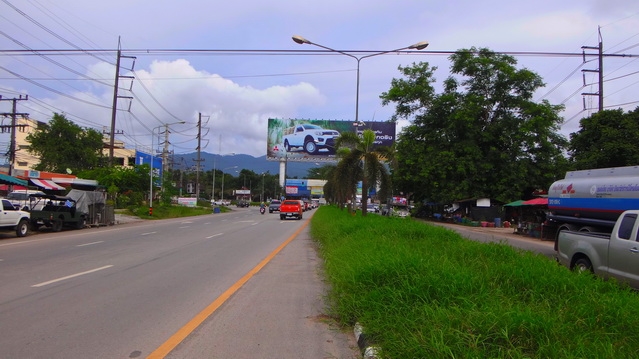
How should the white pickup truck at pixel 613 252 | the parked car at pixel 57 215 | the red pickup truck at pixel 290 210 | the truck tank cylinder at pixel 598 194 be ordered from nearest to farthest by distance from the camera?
the white pickup truck at pixel 613 252 < the truck tank cylinder at pixel 598 194 < the parked car at pixel 57 215 < the red pickup truck at pixel 290 210

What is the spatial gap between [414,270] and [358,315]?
100 cm

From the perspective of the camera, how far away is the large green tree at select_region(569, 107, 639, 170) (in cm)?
2694

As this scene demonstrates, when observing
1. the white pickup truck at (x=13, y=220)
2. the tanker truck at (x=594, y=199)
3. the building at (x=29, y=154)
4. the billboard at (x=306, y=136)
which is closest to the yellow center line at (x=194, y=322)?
the tanker truck at (x=594, y=199)

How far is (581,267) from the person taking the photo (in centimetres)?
980

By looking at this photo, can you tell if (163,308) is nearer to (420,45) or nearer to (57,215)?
(420,45)

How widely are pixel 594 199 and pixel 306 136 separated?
38.9m

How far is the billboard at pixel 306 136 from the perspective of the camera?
53.0 m

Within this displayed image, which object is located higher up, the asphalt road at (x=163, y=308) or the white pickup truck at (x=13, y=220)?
the white pickup truck at (x=13, y=220)

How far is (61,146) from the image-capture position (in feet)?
199

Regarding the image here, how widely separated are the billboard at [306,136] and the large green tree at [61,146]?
86.5ft

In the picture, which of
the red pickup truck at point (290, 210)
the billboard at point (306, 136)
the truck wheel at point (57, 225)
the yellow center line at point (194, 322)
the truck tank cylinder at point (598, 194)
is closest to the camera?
the yellow center line at point (194, 322)

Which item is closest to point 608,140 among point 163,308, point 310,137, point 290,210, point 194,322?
point 290,210

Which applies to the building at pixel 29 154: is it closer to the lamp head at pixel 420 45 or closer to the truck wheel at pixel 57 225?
the truck wheel at pixel 57 225

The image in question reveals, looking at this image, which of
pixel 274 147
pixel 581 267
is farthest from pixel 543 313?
pixel 274 147
